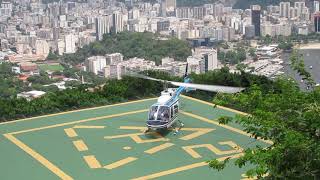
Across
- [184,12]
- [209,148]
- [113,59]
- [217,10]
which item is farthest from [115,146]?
[184,12]

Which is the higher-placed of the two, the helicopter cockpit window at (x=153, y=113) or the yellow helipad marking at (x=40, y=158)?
the helicopter cockpit window at (x=153, y=113)

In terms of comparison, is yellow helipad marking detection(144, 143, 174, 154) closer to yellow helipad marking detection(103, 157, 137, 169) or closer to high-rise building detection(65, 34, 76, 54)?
yellow helipad marking detection(103, 157, 137, 169)

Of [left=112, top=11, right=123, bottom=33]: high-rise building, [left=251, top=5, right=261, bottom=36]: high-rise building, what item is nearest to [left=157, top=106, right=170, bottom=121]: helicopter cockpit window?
[left=251, top=5, right=261, bottom=36]: high-rise building

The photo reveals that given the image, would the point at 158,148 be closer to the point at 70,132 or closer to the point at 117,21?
the point at 70,132

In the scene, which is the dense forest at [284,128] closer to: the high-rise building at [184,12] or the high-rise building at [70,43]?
the high-rise building at [70,43]

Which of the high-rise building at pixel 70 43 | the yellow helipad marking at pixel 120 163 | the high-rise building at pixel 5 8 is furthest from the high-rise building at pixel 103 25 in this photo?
the yellow helipad marking at pixel 120 163

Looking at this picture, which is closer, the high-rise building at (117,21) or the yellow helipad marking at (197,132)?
the yellow helipad marking at (197,132)

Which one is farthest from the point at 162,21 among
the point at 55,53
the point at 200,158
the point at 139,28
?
the point at 200,158
